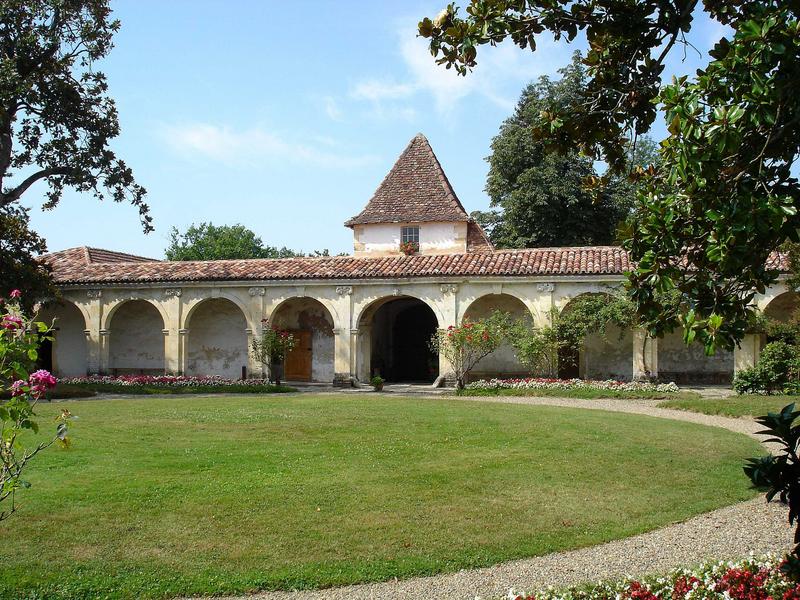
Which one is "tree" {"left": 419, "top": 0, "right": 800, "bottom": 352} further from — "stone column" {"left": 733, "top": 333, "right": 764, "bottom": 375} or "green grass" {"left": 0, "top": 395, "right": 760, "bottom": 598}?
"stone column" {"left": 733, "top": 333, "right": 764, "bottom": 375}

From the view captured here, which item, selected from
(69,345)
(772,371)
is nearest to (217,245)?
(69,345)

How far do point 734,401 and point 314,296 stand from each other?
14.6 metres

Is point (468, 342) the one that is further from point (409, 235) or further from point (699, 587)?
point (699, 587)

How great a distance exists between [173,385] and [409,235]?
1074 centimetres

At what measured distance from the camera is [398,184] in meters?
30.6

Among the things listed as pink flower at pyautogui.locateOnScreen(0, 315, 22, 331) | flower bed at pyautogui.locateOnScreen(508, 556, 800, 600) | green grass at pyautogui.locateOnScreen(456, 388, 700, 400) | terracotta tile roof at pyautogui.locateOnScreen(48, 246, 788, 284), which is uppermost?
terracotta tile roof at pyautogui.locateOnScreen(48, 246, 788, 284)

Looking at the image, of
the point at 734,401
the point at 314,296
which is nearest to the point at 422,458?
the point at 734,401

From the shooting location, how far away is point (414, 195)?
29812 millimetres

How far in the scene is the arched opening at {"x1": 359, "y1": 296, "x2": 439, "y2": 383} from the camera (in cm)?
3012

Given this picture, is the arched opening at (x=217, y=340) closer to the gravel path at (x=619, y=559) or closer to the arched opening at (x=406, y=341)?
the arched opening at (x=406, y=341)

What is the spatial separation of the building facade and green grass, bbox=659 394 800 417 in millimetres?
4797

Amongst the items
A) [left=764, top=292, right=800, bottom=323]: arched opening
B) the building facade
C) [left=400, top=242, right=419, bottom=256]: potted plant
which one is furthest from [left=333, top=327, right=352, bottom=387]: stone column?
[left=764, top=292, right=800, bottom=323]: arched opening

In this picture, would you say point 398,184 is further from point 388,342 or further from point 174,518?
point 174,518

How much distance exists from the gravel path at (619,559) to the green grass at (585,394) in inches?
452
